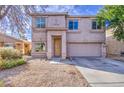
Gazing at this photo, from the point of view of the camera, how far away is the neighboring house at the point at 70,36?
18.8m

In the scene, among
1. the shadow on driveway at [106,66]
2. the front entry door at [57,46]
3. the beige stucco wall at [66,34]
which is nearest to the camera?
the shadow on driveway at [106,66]

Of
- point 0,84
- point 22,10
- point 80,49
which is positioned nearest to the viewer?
point 0,84

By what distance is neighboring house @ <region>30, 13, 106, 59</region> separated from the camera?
61.8 ft

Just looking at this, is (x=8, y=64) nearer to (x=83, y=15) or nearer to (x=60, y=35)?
(x=60, y=35)

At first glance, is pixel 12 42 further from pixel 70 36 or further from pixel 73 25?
pixel 73 25

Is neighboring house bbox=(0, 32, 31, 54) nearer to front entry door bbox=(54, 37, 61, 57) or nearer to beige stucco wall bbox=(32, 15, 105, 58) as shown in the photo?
beige stucco wall bbox=(32, 15, 105, 58)

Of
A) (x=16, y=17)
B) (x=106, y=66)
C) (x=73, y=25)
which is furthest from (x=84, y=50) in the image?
(x=16, y=17)

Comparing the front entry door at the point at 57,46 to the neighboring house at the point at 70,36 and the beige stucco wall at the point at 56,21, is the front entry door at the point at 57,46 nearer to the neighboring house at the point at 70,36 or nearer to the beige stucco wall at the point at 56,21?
the neighboring house at the point at 70,36

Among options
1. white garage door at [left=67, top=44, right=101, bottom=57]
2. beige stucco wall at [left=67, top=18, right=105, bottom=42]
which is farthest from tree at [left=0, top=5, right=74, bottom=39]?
white garage door at [left=67, top=44, right=101, bottom=57]

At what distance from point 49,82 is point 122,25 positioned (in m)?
8.18

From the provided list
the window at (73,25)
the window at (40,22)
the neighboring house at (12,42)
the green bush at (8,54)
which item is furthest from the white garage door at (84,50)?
the green bush at (8,54)

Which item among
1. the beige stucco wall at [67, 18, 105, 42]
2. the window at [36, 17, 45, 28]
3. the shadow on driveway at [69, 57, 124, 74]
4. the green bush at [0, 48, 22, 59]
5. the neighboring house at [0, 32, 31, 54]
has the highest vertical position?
the window at [36, 17, 45, 28]

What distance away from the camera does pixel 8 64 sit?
1144 cm
